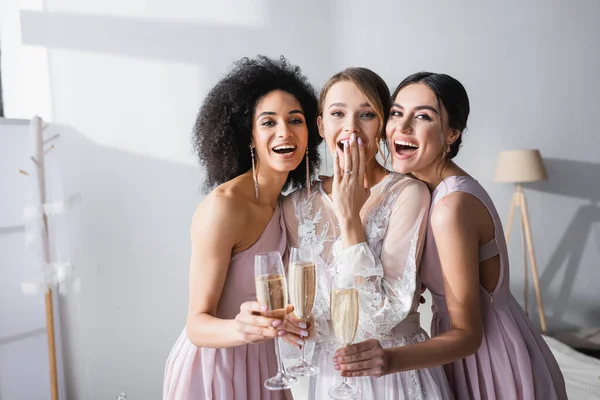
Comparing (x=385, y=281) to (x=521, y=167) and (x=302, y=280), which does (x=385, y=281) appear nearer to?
(x=302, y=280)

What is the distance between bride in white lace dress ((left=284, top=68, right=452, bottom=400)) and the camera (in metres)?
1.49

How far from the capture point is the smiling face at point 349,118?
66.2 inches

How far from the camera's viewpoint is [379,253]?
62.0 inches

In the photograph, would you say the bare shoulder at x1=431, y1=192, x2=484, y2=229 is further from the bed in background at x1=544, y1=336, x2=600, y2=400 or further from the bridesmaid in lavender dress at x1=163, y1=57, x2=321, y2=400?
the bed in background at x1=544, y1=336, x2=600, y2=400

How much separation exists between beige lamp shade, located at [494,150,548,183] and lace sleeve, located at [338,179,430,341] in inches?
120

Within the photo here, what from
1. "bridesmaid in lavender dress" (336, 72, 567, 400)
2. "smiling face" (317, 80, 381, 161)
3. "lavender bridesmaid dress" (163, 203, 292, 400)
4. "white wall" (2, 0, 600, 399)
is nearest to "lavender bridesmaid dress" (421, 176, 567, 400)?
"bridesmaid in lavender dress" (336, 72, 567, 400)

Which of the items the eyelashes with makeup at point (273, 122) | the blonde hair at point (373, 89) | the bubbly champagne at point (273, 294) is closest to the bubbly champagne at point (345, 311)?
the bubbly champagne at point (273, 294)

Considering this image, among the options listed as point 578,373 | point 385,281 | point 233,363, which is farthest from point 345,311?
point 578,373

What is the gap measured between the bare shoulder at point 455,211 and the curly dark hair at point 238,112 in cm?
66

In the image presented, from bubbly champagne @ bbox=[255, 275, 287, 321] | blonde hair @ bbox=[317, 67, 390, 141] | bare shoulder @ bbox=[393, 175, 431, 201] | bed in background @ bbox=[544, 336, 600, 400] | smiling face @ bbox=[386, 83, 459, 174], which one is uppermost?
blonde hair @ bbox=[317, 67, 390, 141]

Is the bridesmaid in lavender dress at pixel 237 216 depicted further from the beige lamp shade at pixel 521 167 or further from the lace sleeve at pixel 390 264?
the beige lamp shade at pixel 521 167

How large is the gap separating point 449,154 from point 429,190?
13 centimetres

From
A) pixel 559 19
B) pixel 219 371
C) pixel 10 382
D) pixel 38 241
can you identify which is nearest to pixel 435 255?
pixel 219 371

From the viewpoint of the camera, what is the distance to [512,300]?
167cm
